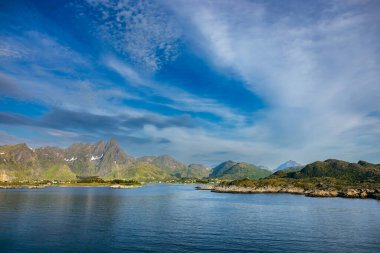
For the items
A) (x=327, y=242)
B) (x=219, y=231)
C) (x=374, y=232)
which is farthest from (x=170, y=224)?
(x=374, y=232)

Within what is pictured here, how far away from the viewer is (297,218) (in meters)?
107

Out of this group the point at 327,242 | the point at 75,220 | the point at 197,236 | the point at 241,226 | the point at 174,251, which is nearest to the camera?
the point at 174,251

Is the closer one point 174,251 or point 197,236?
point 174,251

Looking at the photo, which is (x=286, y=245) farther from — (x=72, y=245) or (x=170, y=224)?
(x=72, y=245)

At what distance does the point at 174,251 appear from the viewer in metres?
58.5

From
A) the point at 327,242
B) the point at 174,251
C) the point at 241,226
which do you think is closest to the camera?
the point at 174,251

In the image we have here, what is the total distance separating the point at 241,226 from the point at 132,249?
37788 millimetres

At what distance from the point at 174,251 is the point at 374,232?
55431 mm

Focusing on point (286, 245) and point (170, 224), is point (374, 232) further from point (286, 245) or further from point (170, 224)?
point (170, 224)

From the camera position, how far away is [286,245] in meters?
64.8

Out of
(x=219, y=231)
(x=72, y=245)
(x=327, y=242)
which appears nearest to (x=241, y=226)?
(x=219, y=231)

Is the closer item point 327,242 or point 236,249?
point 236,249

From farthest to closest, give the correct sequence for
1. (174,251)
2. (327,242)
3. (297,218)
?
(297,218), (327,242), (174,251)

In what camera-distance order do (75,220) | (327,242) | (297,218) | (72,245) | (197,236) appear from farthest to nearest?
1. (297,218)
2. (75,220)
3. (197,236)
4. (327,242)
5. (72,245)
